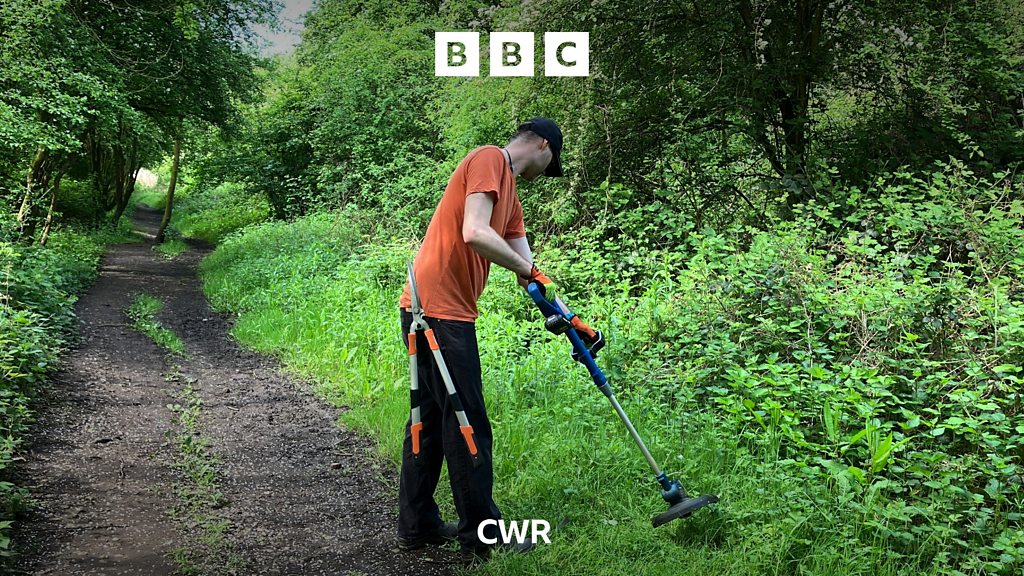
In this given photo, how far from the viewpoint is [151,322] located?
31.5 ft

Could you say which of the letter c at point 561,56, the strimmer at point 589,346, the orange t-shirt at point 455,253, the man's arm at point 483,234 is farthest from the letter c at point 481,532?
the letter c at point 561,56

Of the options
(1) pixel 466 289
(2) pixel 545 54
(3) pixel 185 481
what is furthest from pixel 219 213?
(1) pixel 466 289

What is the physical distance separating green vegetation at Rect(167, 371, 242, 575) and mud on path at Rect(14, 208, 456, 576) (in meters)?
0.02

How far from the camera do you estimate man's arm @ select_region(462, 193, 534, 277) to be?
313 cm

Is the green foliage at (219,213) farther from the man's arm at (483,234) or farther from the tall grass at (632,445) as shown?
the man's arm at (483,234)

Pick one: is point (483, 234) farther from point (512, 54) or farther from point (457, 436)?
point (512, 54)

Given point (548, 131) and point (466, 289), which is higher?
point (548, 131)

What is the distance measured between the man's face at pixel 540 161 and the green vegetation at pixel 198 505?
7.48ft

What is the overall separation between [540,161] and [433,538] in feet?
6.36

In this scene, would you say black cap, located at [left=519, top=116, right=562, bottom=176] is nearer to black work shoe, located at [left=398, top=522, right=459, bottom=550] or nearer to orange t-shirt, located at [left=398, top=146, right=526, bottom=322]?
orange t-shirt, located at [left=398, top=146, right=526, bottom=322]

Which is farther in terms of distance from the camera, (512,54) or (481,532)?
(512,54)

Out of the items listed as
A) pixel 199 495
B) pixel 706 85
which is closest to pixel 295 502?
pixel 199 495

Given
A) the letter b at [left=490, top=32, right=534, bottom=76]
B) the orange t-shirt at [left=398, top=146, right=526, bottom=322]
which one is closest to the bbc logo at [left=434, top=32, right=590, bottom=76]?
the letter b at [left=490, top=32, right=534, bottom=76]

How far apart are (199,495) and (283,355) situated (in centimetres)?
369
